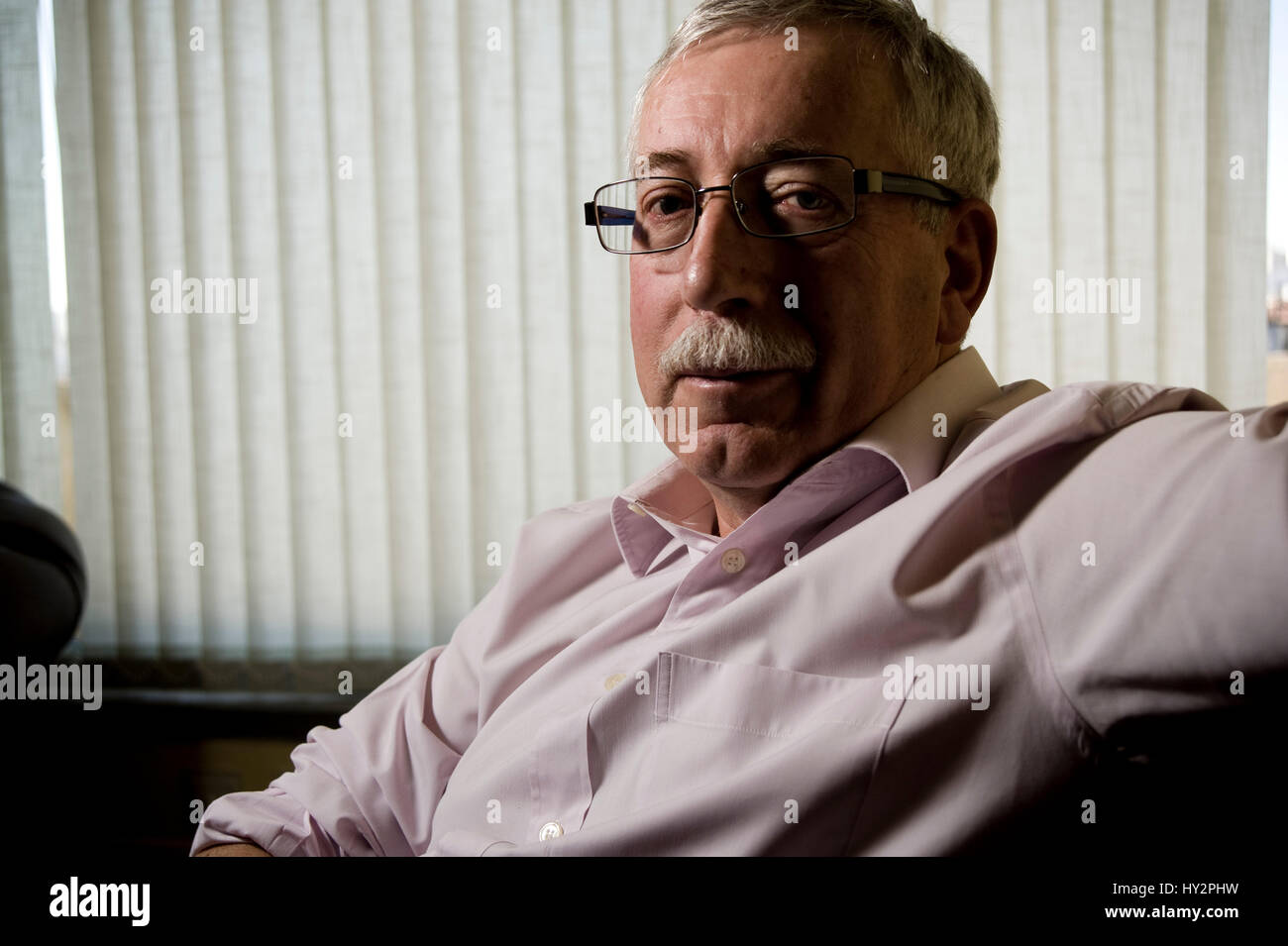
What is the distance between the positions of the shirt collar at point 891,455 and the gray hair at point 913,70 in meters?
0.18

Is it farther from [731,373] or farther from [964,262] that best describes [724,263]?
[964,262]

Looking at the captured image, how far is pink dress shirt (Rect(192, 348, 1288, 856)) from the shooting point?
0.53m

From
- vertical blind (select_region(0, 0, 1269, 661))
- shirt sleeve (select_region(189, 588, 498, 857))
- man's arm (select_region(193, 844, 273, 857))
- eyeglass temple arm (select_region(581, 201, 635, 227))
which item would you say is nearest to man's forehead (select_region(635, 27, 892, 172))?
eyeglass temple arm (select_region(581, 201, 635, 227))

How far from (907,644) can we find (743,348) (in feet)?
1.06

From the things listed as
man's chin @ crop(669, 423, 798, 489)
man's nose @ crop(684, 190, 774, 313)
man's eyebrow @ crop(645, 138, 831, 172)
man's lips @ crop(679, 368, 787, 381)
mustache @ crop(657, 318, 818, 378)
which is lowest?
man's chin @ crop(669, 423, 798, 489)

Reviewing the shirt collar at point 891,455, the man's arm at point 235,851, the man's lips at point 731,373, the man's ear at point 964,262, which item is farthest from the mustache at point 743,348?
the man's arm at point 235,851

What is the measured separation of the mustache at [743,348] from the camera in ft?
2.71

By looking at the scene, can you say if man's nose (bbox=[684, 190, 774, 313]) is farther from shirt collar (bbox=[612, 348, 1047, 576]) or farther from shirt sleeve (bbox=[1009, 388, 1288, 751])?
shirt sleeve (bbox=[1009, 388, 1288, 751])

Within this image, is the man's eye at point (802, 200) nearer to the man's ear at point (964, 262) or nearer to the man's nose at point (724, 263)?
the man's nose at point (724, 263)

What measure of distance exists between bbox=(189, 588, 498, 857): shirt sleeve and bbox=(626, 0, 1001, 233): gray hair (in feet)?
2.33

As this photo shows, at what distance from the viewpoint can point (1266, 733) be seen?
51 centimetres
